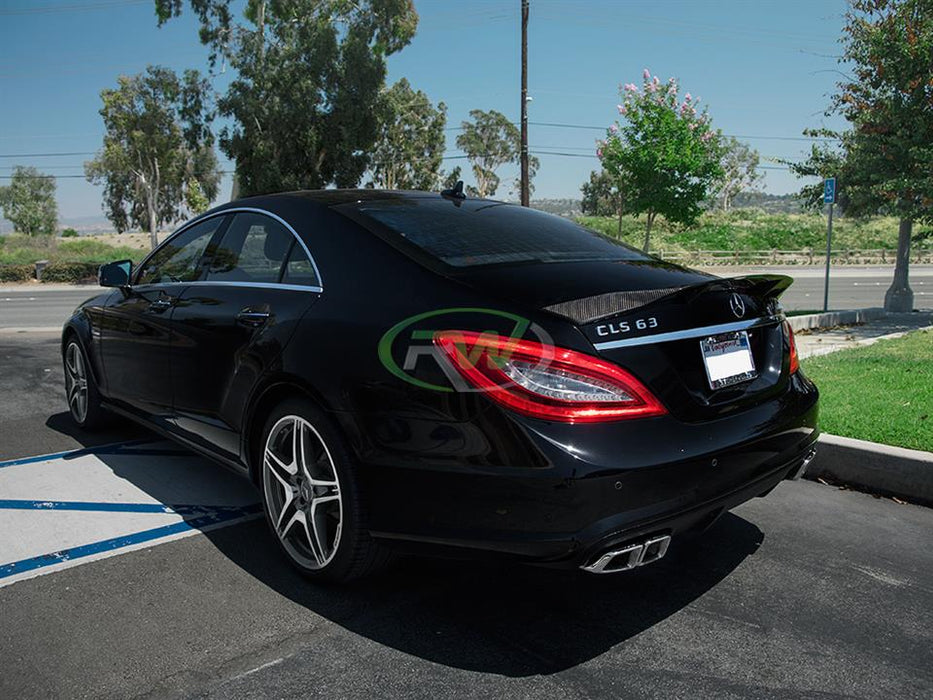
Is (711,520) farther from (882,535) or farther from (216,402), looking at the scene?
(216,402)

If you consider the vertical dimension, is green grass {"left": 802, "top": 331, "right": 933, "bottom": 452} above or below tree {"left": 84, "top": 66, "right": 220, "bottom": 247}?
below

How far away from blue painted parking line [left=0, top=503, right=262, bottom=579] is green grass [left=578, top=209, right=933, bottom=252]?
43949 millimetres

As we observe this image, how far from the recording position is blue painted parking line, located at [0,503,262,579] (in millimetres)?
3420

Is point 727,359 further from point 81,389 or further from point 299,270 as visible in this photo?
point 81,389

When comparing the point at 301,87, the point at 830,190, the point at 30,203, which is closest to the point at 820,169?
the point at 830,190

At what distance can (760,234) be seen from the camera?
52312mm

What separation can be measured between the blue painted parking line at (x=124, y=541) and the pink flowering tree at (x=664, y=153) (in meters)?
17.1

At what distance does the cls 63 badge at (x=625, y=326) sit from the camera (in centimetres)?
255

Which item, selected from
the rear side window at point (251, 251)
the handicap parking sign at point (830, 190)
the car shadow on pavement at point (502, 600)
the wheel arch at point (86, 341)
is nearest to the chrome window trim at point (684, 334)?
the car shadow on pavement at point (502, 600)

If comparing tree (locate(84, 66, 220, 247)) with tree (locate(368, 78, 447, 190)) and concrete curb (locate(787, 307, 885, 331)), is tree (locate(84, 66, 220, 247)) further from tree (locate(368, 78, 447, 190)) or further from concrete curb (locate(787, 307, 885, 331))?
concrete curb (locate(787, 307, 885, 331))

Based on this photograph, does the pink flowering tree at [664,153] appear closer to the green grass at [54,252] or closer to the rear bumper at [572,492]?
the rear bumper at [572,492]

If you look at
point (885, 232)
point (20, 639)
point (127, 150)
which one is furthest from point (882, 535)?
point (885, 232)

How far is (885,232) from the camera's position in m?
54.4

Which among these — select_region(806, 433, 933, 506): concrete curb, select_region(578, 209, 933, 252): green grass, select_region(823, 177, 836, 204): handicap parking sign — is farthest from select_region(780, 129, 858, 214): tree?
select_region(578, 209, 933, 252): green grass
